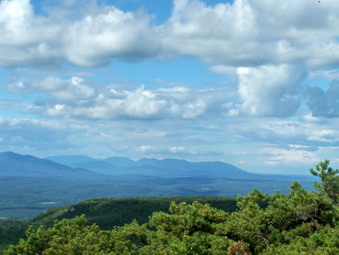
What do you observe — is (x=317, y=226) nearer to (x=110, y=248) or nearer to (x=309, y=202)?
(x=309, y=202)

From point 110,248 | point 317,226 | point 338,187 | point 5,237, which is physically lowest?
point 5,237

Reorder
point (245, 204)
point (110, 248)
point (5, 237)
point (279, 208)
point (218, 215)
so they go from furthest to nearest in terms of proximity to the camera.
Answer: point (5, 237) → point (245, 204) → point (218, 215) → point (279, 208) → point (110, 248)

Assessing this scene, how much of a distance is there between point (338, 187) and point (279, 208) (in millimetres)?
10028

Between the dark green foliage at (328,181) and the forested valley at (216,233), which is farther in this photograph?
the dark green foliage at (328,181)

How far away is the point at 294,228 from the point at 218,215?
20.5ft

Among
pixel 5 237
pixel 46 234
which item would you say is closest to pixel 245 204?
pixel 46 234

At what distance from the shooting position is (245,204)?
37.0 metres

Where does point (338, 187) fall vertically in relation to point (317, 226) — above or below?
above

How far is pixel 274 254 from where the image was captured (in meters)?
26.4

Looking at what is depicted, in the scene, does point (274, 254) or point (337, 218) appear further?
point (337, 218)

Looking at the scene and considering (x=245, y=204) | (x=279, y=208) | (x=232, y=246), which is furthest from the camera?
(x=245, y=204)

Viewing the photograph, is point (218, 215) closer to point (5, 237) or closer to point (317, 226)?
point (317, 226)

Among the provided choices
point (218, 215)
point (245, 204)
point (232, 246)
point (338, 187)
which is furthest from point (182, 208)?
point (338, 187)

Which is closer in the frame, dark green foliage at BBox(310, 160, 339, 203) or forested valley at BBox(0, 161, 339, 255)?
forested valley at BBox(0, 161, 339, 255)
